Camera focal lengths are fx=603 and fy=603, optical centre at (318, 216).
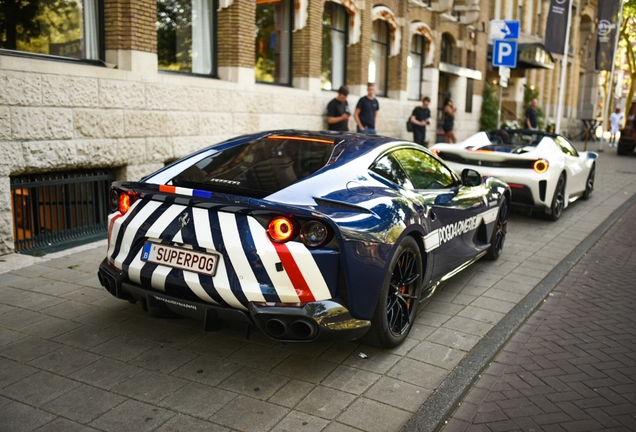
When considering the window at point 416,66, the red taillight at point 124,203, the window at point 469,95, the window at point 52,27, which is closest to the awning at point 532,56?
the window at point 469,95

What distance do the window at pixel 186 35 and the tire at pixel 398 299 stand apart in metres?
7.03

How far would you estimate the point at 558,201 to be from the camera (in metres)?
10.0

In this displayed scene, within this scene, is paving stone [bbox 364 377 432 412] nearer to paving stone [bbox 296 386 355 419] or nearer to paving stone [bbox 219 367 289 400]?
paving stone [bbox 296 386 355 419]

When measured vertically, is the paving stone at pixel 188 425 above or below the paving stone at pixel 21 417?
below

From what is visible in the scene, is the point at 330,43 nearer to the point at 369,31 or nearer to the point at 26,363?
the point at 369,31

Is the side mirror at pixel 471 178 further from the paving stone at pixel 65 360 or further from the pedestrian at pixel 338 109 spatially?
the pedestrian at pixel 338 109

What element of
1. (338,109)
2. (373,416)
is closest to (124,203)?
(373,416)

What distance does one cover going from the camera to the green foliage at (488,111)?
24.9 m

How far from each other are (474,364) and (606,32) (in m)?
27.3

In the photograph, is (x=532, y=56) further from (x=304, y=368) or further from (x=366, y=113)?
(x=304, y=368)

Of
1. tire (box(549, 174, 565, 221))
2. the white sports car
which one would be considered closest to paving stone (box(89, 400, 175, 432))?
the white sports car

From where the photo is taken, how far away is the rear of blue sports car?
3631mm

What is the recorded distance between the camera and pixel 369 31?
16047 millimetres

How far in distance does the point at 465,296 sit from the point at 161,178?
308 cm
